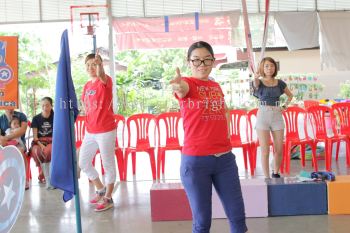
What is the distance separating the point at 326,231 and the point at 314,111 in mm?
2938

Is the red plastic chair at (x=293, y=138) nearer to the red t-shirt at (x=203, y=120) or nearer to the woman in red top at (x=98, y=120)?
the woman in red top at (x=98, y=120)

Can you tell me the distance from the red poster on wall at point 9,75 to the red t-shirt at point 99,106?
0.68 meters

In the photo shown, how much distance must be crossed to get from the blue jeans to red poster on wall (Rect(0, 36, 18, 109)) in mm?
2049

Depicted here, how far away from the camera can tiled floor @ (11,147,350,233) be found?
3.84 m

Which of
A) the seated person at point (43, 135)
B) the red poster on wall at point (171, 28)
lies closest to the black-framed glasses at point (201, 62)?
the seated person at point (43, 135)

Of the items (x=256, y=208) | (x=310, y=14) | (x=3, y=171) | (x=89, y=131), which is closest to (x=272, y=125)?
(x=256, y=208)

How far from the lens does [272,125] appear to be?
4883 mm

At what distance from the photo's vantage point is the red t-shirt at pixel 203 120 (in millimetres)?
2654

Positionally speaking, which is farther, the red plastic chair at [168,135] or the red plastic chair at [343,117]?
the red plastic chair at [343,117]

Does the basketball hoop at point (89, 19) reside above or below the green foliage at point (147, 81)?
above

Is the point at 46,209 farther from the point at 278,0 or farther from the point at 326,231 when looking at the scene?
the point at 278,0

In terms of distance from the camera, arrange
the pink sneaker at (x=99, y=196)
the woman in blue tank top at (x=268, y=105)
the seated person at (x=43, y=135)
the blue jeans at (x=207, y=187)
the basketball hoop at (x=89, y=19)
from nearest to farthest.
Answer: the blue jeans at (x=207, y=187), the pink sneaker at (x=99, y=196), the woman in blue tank top at (x=268, y=105), the seated person at (x=43, y=135), the basketball hoop at (x=89, y=19)

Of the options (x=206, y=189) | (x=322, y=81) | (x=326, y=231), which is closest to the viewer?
(x=206, y=189)

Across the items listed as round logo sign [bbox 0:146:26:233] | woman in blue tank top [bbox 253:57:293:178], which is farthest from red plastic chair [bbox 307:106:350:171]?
round logo sign [bbox 0:146:26:233]
